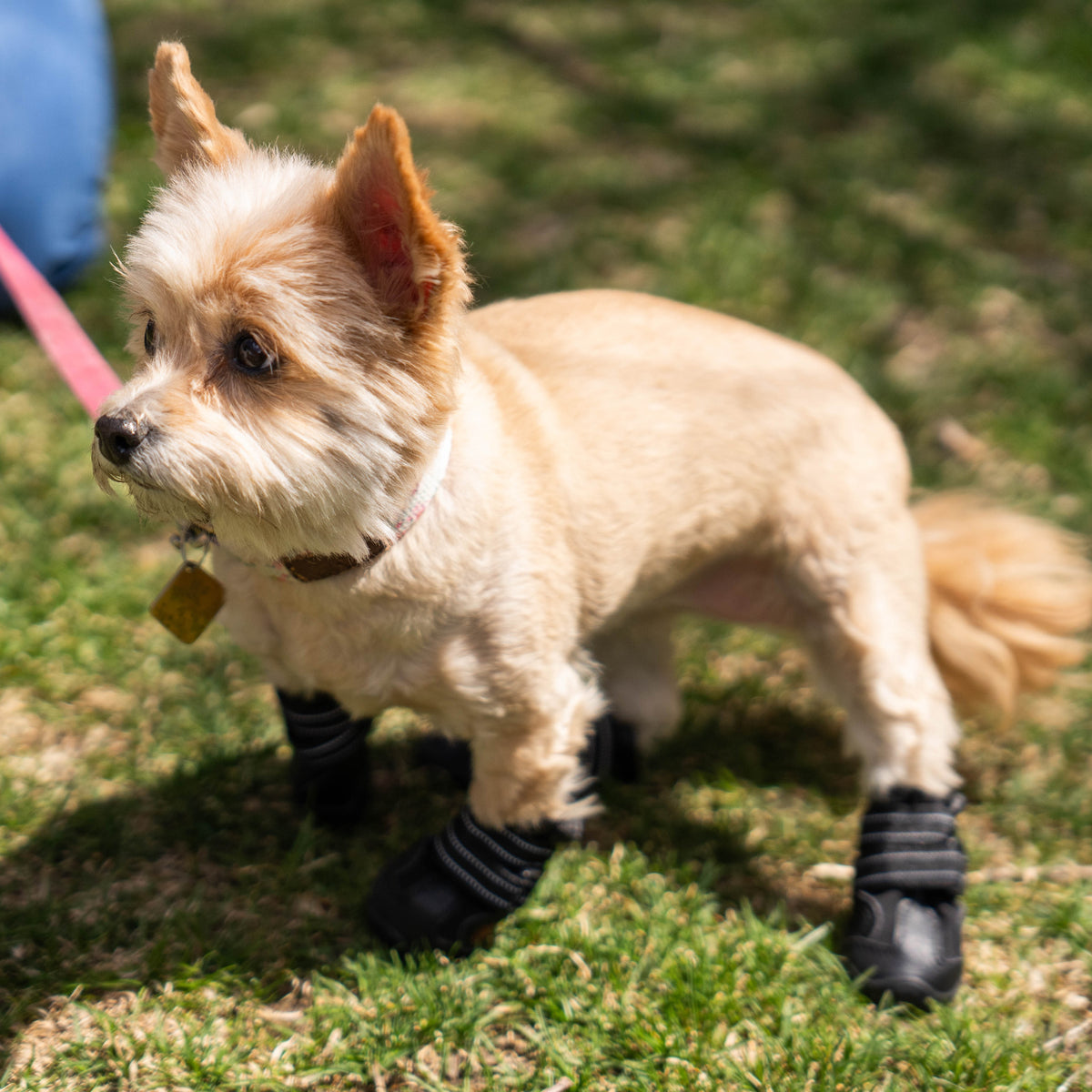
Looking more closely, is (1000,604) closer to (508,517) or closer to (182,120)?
(508,517)

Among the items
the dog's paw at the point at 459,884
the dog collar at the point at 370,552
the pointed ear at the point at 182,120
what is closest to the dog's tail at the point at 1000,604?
the dog's paw at the point at 459,884

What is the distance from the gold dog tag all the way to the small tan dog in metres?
0.05

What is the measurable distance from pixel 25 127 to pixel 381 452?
285cm

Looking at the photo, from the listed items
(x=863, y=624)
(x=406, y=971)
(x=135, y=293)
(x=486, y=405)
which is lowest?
(x=406, y=971)

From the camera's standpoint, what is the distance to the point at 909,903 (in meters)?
2.50

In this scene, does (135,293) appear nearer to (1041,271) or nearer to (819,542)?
(819,542)

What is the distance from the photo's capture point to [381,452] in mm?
1804

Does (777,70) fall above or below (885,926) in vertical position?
above

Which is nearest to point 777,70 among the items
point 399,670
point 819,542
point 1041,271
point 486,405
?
point 1041,271

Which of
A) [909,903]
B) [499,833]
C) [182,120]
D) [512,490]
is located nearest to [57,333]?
[182,120]

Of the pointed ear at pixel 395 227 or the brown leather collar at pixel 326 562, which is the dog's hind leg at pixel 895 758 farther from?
the pointed ear at pixel 395 227

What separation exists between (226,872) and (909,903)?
1.62m

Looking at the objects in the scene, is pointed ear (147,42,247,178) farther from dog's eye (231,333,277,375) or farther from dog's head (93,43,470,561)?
dog's eye (231,333,277,375)

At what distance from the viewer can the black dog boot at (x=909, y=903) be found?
8.00 feet
